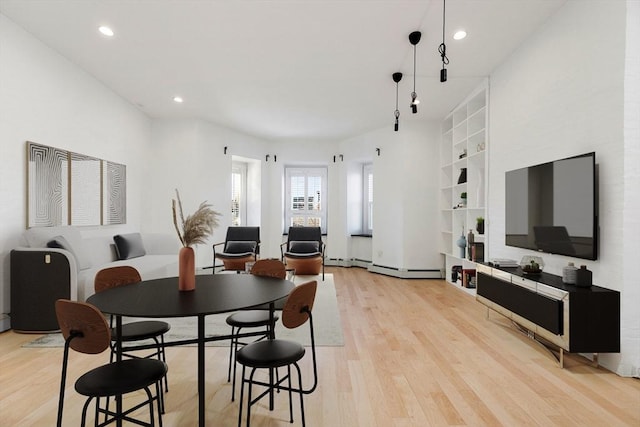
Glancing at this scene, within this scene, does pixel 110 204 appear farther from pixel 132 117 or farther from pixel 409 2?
pixel 409 2

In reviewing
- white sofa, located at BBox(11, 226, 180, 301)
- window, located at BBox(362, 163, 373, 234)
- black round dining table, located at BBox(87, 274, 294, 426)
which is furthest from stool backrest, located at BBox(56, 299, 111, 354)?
window, located at BBox(362, 163, 373, 234)

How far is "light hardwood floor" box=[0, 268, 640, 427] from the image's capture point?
2.20m

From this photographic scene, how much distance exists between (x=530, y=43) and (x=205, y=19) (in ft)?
11.1

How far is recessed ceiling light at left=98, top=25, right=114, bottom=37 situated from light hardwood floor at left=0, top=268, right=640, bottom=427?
3.16 meters

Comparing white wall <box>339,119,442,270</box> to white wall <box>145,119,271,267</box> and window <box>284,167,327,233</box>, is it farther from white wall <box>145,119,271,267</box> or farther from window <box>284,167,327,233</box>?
white wall <box>145,119,271,267</box>

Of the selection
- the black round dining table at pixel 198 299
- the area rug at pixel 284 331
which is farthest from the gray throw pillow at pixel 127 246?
the black round dining table at pixel 198 299

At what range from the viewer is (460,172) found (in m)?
6.34

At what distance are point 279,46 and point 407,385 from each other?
3597mm

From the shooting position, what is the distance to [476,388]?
2582 mm

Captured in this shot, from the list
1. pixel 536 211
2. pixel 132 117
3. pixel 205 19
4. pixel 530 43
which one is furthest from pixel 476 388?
pixel 132 117

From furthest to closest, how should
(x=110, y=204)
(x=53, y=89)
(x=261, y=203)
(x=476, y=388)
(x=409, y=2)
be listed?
(x=261, y=203) < (x=110, y=204) < (x=53, y=89) < (x=409, y=2) < (x=476, y=388)

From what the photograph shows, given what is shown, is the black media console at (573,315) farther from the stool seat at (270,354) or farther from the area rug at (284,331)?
the stool seat at (270,354)

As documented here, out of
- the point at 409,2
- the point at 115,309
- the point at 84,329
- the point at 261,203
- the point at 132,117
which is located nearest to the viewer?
the point at 84,329

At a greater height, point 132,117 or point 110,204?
point 132,117
